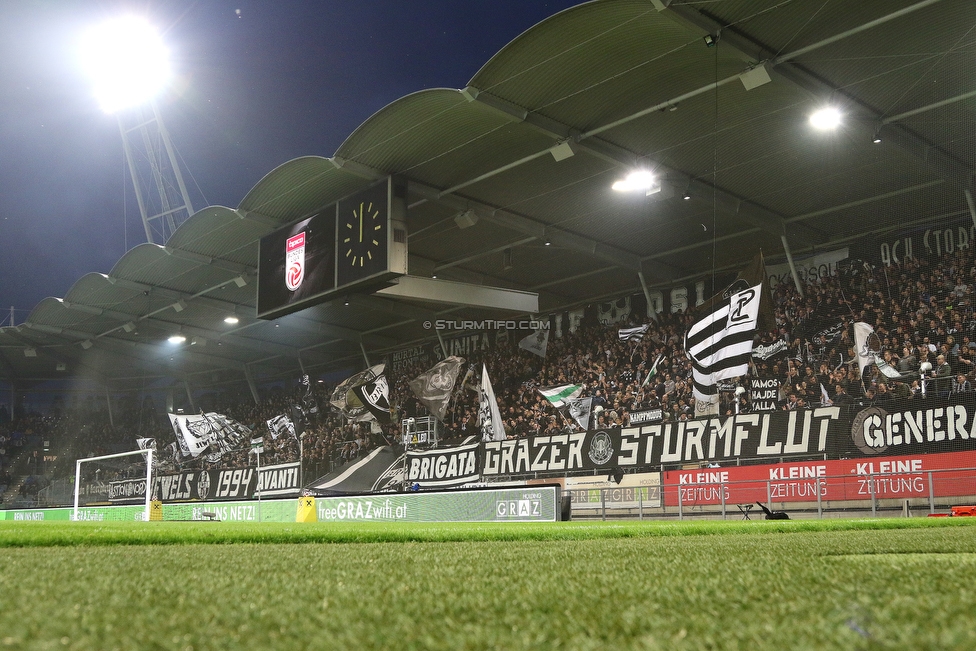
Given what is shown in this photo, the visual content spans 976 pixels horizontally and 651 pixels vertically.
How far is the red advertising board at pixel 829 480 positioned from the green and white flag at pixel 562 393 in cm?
452

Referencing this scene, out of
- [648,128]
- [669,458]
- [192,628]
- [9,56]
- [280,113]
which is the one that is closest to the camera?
[192,628]

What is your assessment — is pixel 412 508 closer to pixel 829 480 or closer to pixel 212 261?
pixel 829 480

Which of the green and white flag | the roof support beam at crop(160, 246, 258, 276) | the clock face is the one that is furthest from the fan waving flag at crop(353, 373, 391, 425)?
the clock face

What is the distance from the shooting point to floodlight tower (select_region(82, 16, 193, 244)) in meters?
32.5

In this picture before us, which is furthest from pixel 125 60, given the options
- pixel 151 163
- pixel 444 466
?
pixel 444 466

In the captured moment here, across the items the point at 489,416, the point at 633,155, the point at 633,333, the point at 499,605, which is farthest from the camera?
the point at 633,333

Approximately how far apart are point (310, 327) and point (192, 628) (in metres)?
28.1

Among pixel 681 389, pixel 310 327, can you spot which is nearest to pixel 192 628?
pixel 681 389

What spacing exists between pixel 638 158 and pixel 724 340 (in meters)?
4.00

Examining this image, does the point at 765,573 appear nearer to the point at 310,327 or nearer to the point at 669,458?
the point at 669,458

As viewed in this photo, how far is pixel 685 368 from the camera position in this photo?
64.9 ft

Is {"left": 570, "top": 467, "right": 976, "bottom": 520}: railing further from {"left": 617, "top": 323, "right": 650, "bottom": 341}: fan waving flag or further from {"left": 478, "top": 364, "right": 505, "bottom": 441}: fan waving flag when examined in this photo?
{"left": 617, "top": 323, "right": 650, "bottom": 341}: fan waving flag

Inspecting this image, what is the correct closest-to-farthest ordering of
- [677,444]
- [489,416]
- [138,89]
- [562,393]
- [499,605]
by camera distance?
[499,605] → [677,444] → [562,393] → [489,416] → [138,89]

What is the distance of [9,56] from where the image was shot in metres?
48.6
